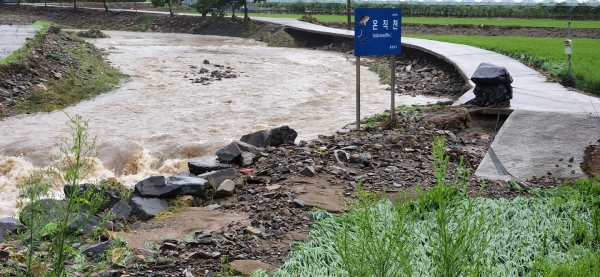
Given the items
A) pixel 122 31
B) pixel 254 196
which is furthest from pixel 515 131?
pixel 122 31

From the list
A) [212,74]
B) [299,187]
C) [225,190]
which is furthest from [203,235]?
[212,74]

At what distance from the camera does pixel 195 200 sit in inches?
320

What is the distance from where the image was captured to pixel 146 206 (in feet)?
25.2

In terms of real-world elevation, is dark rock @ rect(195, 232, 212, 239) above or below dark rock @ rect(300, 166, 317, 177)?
below

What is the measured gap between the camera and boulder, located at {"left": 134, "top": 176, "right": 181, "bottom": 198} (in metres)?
8.12

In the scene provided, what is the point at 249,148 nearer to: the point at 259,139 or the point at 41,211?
the point at 259,139

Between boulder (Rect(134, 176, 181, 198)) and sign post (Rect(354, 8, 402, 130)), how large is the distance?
3.81 meters

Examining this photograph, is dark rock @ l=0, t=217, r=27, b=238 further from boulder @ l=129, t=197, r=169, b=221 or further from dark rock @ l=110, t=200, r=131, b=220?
boulder @ l=129, t=197, r=169, b=221

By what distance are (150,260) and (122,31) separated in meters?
45.4

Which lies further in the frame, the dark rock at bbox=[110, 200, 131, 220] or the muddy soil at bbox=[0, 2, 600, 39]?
the muddy soil at bbox=[0, 2, 600, 39]

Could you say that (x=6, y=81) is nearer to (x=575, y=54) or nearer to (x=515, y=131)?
(x=515, y=131)

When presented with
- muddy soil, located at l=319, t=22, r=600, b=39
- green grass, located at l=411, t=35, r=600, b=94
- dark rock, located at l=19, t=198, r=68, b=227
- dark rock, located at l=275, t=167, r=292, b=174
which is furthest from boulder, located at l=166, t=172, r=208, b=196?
muddy soil, located at l=319, t=22, r=600, b=39

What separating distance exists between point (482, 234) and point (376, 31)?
548 centimetres

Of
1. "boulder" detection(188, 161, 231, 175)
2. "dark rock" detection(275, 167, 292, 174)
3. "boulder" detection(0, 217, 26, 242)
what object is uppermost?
"dark rock" detection(275, 167, 292, 174)
